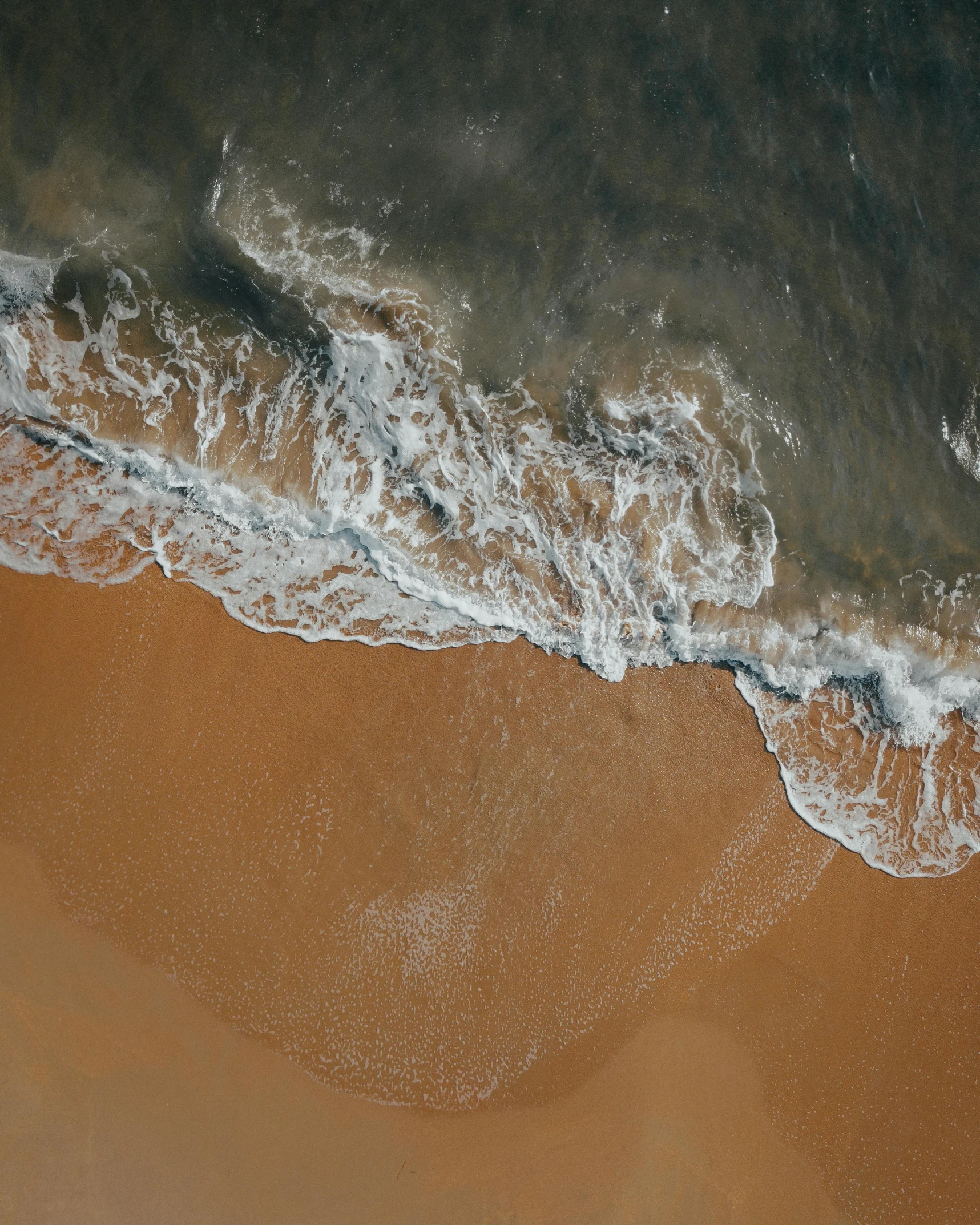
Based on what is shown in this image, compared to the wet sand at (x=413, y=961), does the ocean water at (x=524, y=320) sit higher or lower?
higher

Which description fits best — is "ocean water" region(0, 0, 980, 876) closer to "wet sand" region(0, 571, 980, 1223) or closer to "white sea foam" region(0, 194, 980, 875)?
"white sea foam" region(0, 194, 980, 875)

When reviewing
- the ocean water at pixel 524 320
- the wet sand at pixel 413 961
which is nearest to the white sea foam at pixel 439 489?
the ocean water at pixel 524 320

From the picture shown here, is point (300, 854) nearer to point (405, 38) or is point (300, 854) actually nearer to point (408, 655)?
point (408, 655)

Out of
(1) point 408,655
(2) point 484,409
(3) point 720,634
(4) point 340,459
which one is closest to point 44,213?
(4) point 340,459

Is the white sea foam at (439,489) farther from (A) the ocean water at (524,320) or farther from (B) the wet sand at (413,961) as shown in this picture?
→ (B) the wet sand at (413,961)

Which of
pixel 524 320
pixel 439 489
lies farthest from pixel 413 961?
pixel 524 320
